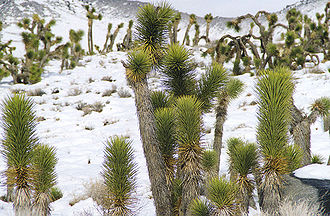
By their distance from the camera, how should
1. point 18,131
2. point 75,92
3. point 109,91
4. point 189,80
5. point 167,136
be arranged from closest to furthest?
point 18,131
point 167,136
point 189,80
point 109,91
point 75,92

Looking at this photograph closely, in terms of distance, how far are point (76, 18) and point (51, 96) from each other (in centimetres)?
5173

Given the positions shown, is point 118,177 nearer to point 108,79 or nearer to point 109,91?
point 109,91

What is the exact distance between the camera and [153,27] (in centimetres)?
336

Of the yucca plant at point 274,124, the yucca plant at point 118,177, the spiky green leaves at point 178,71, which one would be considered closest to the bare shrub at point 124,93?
the spiky green leaves at point 178,71

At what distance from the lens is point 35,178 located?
289cm

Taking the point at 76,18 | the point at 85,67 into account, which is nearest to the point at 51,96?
the point at 85,67

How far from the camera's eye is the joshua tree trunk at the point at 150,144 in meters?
3.10

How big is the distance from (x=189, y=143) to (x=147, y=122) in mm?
564

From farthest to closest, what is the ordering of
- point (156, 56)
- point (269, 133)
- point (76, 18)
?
1. point (76, 18)
2. point (156, 56)
3. point (269, 133)

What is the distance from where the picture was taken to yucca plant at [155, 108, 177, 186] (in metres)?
3.41

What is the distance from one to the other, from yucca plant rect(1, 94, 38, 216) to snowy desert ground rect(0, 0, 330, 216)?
0.81 metres

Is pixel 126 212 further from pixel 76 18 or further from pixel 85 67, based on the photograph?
pixel 76 18

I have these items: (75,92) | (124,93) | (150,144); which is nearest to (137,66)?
(150,144)

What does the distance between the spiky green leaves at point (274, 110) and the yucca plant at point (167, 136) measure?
3.68 ft
